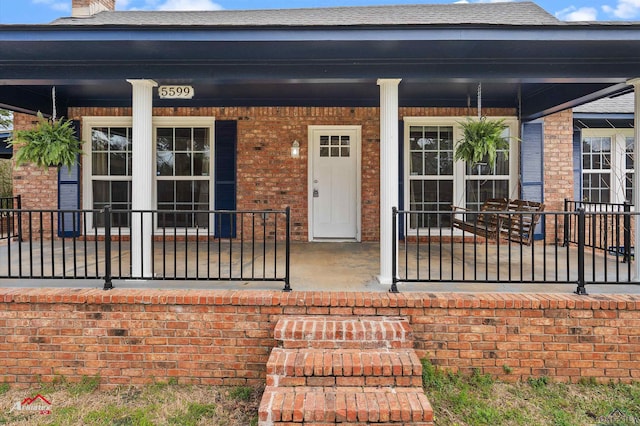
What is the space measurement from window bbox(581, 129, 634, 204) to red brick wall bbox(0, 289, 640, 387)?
4730mm

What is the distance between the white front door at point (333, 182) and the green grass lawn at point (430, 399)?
361cm

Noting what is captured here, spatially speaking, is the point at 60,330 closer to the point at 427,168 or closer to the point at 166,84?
the point at 166,84

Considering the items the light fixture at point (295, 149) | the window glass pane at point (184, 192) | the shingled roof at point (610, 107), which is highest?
the shingled roof at point (610, 107)

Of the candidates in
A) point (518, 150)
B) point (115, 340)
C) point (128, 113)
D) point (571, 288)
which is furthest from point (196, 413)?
point (518, 150)

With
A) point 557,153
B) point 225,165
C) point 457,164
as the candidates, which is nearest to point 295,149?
point 225,165

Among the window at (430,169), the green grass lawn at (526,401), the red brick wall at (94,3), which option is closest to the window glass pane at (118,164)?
the red brick wall at (94,3)

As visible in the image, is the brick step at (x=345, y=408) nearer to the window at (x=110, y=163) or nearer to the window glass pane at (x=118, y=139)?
the window at (x=110, y=163)

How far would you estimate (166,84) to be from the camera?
4.33m

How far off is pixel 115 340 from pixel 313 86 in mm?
3797

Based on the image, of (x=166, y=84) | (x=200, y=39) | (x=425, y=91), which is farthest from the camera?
(x=425, y=91)

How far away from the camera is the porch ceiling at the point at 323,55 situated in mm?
3543

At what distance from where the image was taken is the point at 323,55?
12.7ft

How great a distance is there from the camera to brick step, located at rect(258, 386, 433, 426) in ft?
8.07

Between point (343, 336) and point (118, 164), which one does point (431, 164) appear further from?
point (118, 164)
